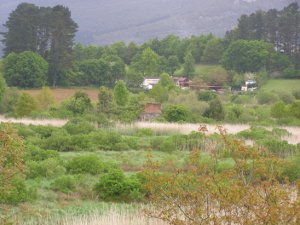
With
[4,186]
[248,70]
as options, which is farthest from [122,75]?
[4,186]

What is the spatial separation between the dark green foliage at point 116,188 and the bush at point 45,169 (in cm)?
183

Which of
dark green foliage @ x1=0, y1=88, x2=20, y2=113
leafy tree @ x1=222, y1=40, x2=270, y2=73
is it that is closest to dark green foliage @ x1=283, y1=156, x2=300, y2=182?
dark green foliage @ x1=0, y1=88, x2=20, y2=113

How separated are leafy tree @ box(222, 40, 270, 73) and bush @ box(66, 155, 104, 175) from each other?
153 ft

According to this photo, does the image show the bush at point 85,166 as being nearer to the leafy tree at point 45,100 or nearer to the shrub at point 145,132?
the shrub at point 145,132

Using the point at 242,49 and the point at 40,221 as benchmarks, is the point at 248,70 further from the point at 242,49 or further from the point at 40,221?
the point at 40,221

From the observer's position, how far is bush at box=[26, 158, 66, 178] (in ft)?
44.6

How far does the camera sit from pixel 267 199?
5.42 metres

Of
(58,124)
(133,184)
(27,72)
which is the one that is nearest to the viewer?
(133,184)

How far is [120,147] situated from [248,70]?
145 feet

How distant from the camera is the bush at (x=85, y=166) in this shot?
1427 cm

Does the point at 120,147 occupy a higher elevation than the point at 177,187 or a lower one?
lower

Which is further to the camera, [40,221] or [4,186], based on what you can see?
[40,221]

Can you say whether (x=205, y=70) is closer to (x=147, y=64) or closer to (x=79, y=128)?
(x=147, y=64)

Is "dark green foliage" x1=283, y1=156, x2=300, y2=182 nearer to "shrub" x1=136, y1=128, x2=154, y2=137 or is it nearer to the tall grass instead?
the tall grass
